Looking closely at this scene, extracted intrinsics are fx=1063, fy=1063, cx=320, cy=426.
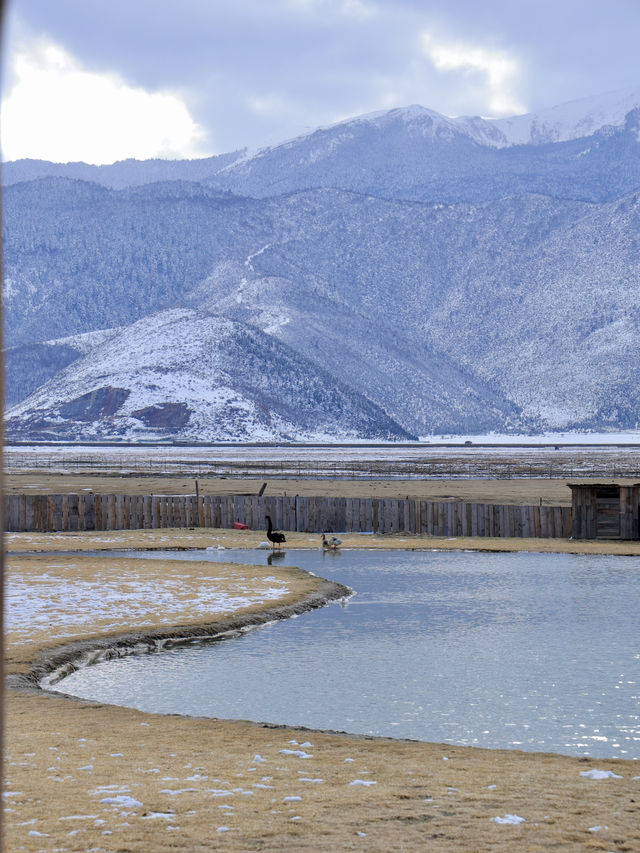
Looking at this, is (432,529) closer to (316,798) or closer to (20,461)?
(316,798)

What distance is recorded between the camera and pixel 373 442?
185000 mm

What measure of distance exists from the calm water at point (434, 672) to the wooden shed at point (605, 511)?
12.5 m

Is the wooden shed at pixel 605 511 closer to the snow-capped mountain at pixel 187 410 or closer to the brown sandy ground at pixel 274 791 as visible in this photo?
the brown sandy ground at pixel 274 791

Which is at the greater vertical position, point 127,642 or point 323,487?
point 323,487

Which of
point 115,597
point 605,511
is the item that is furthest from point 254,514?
point 115,597

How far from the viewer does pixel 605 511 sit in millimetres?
38750

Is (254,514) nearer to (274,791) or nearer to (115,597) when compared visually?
(115,597)

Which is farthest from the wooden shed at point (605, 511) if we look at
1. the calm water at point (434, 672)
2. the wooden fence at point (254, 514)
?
the calm water at point (434, 672)

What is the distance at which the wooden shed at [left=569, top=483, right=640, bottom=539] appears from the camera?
1512 inches

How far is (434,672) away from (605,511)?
2395 cm

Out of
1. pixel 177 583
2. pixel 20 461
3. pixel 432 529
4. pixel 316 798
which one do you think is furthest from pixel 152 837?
pixel 20 461

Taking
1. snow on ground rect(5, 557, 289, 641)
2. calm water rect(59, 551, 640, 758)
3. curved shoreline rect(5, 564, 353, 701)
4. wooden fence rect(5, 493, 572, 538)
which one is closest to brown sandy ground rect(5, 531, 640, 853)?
calm water rect(59, 551, 640, 758)

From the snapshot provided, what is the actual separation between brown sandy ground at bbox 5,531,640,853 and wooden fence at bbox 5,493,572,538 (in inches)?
1122

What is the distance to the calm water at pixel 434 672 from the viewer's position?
1348 cm
